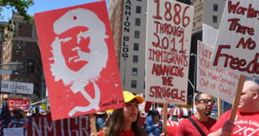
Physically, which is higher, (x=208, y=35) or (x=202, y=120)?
(x=208, y=35)

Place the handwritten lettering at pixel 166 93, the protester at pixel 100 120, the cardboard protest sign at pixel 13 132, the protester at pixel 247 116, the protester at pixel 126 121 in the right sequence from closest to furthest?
the protester at pixel 247 116
the protester at pixel 126 121
the handwritten lettering at pixel 166 93
the cardboard protest sign at pixel 13 132
the protester at pixel 100 120

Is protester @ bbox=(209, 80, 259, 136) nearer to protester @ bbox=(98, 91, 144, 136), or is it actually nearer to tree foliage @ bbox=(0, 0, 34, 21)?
protester @ bbox=(98, 91, 144, 136)

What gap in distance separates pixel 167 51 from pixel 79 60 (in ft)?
8.39

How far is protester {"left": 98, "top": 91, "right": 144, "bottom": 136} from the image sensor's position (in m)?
5.50

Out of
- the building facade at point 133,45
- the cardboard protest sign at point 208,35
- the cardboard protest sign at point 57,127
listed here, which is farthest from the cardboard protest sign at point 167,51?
the building facade at point 133,45

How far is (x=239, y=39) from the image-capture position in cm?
451

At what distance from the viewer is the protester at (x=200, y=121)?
21.7 feet

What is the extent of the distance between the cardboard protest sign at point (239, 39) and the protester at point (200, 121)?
83.9 inches

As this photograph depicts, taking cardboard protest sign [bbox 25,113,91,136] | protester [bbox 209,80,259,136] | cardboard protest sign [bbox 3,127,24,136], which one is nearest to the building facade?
cardboard protest sign [bbox 3,127,24,136]

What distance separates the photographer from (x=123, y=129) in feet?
18.2

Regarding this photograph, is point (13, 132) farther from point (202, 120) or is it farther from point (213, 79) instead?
point (202, 120)

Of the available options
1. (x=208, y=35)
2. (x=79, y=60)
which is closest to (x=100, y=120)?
(x=208, y=35)

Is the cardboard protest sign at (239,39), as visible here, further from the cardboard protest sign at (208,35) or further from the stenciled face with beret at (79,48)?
the cardboard protest sign at (208,35)

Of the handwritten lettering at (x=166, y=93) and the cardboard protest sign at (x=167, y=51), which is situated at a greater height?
the cardboard protest sign at (x=167, y=51)
